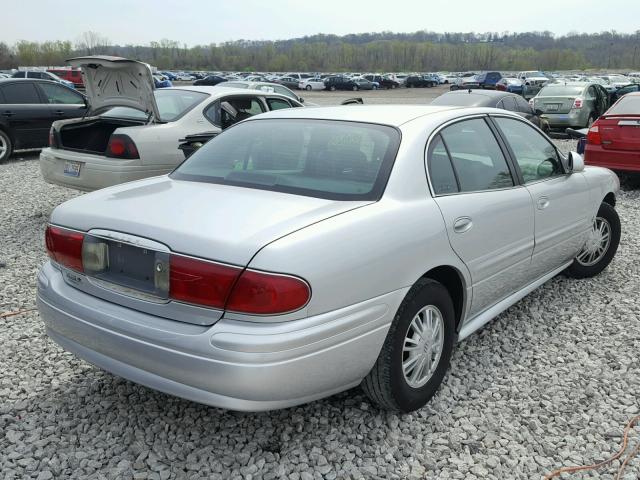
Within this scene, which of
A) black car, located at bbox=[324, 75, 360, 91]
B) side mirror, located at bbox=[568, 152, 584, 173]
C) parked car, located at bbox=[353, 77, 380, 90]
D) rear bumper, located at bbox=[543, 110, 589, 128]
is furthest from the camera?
parked car, located at bbox=[353, 77, 380, 90]

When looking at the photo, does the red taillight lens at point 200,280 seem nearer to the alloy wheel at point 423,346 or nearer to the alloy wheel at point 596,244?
the alloy wheel at point 423,346

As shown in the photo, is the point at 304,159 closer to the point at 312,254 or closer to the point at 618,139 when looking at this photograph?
the point at 312,254

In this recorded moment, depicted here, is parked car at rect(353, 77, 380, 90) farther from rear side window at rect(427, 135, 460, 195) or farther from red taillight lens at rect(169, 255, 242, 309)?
red taillight lens at rect(169, 255, 242, 309)

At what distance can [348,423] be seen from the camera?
9.36 feet

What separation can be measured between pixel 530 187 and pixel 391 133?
1.18 meters

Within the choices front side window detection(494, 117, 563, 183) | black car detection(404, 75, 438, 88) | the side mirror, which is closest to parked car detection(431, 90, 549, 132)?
the side mirror

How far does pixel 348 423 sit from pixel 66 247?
1.58 m

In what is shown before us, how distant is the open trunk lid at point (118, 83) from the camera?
602cm

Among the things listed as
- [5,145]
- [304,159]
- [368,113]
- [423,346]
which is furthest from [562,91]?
[423,346]

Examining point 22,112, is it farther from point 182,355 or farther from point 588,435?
point 588,435

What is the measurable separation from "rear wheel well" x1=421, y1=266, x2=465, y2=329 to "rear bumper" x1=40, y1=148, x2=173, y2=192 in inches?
152

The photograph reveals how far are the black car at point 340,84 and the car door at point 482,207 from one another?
166 feet

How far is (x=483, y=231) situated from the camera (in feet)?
10.2

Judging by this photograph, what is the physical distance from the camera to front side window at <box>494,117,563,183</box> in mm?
3725
